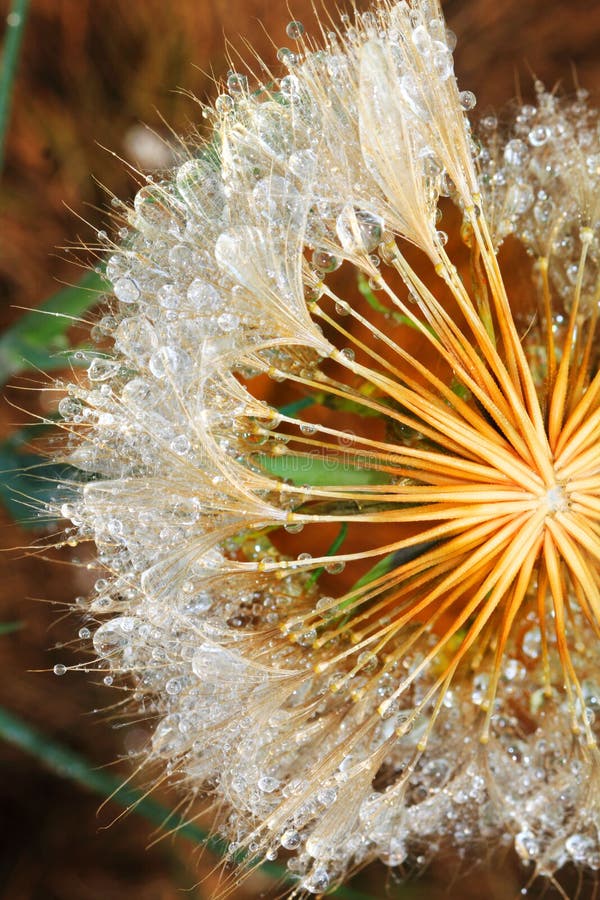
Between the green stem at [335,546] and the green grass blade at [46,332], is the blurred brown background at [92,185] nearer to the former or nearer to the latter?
the green grass blade at [46,332]

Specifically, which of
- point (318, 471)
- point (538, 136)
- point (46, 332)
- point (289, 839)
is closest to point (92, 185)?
point (46, 332)

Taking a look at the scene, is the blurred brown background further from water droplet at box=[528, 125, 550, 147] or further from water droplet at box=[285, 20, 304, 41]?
water droplet at box=[285, 20, 304, 41]

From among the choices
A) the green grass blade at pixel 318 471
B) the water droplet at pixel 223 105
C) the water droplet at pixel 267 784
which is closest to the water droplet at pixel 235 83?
the water droplet at pixel 223 105

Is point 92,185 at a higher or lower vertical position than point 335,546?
higher

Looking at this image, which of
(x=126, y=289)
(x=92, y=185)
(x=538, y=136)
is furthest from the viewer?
(x=92, y=185)

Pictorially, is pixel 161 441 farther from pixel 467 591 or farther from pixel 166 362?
pixel 467 591

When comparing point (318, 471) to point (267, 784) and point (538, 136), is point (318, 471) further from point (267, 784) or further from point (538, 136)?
point (538, 136)

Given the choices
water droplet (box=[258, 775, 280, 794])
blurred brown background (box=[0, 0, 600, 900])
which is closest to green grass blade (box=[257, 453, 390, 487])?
water droplet (box=[258, 775, 280, 794])
